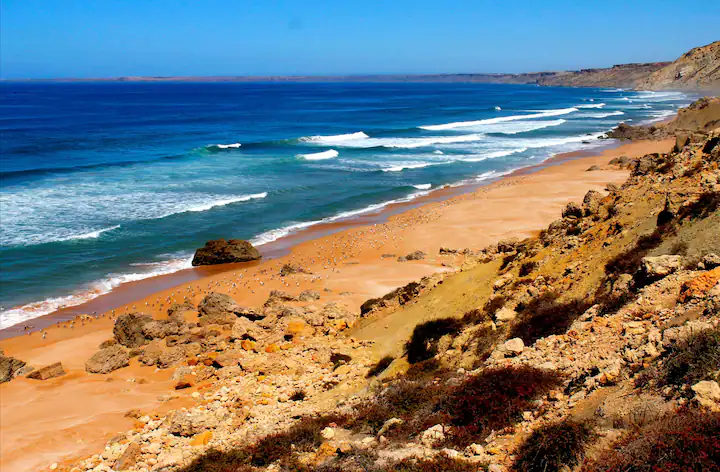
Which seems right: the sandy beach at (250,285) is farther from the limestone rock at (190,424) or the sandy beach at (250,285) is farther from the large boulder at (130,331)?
the limestone rock at (190,424)

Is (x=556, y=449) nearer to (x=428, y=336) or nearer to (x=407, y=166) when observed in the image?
(x=428, y=336)

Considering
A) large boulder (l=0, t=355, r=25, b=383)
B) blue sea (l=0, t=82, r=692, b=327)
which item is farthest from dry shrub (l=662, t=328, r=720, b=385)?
blue sea (l=0, t=82, r=692, b=327)

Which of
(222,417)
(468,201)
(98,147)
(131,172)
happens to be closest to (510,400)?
(222,417)

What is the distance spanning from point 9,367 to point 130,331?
9.04ft

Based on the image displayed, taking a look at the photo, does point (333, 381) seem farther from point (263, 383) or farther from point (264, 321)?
point (264, 321)

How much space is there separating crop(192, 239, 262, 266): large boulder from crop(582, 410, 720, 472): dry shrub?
1879 cm

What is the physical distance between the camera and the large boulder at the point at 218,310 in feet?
51.4

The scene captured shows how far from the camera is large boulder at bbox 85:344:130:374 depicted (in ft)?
43.6

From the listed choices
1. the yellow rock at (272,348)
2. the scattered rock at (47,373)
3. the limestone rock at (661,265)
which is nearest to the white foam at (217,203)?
the scattered rock at (47,373)

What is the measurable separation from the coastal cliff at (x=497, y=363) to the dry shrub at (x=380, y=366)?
0.04 m

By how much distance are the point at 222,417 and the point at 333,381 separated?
6.79 feet

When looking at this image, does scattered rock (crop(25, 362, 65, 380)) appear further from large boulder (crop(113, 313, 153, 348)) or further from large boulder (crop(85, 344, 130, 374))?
large boulder (crop(113, 313, 153, 348))

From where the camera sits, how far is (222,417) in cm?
952

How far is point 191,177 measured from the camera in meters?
39.1
